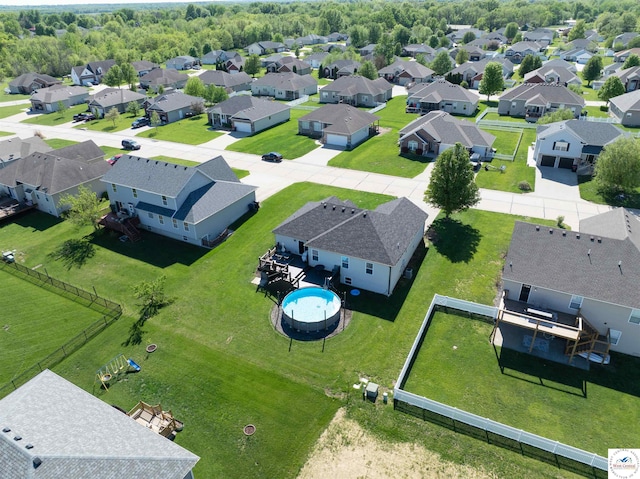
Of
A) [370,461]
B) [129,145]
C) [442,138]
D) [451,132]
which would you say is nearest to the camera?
[370,461]

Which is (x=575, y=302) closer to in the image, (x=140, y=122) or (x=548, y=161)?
(x=548, y=161)

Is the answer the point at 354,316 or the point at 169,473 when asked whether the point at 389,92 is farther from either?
the point at 169,473

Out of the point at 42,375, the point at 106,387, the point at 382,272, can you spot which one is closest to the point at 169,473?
the point at 42,375

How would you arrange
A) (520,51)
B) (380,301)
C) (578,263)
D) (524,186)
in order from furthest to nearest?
1. (520,51)
2. (524,186)
3. (380,301)
4. (578,263)

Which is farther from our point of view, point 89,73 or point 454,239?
point 89,73

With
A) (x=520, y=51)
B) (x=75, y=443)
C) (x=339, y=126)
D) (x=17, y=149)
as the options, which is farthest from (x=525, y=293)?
(x=520, y=51)

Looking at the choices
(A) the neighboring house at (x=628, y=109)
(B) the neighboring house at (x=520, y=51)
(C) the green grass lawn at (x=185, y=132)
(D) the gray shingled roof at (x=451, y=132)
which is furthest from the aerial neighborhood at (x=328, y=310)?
(B) the neighboring house at (x=520, y=51)

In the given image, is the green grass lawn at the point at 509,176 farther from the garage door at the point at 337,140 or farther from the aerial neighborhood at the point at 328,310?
the garage door at the point at 337,140
